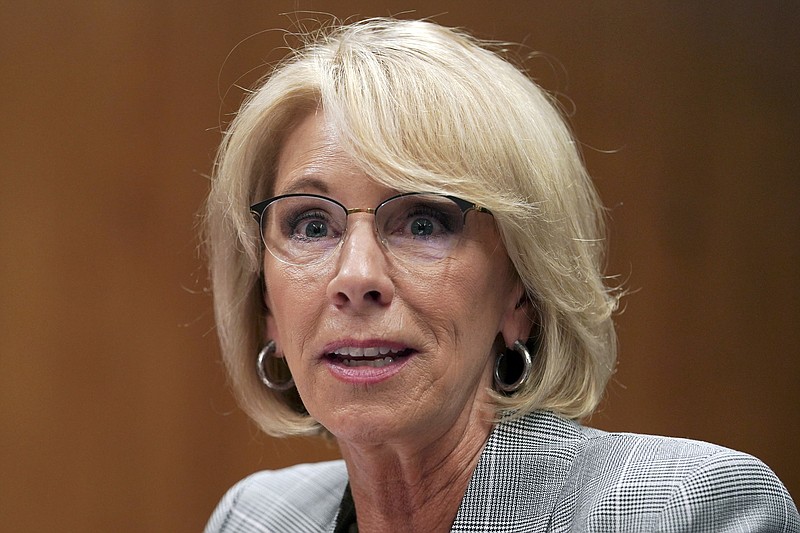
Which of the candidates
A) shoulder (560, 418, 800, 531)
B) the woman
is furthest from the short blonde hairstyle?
shoulder (560, 418, 800, 531)

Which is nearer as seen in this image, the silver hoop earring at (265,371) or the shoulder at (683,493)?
the shoulder at (683,493)

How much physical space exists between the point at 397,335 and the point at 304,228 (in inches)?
10.0

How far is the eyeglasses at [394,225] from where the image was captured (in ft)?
4.86

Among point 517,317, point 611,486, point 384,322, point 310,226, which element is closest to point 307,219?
point 310,226

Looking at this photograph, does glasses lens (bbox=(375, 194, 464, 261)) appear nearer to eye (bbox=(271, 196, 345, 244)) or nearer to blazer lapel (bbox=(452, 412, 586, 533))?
eye (bbox=(271, 196, 345, 244))

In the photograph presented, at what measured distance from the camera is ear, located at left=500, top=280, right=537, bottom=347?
5.25 ft

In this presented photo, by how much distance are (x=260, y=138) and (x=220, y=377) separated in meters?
1.22

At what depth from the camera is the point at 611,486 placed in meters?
1.35

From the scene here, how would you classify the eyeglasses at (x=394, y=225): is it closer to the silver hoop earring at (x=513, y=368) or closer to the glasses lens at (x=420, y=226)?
the glasses lens at (x=420, y=226)

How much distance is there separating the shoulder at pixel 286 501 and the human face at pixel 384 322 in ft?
1.37

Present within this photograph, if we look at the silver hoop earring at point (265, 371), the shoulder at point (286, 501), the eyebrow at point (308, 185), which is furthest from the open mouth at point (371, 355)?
the shoulder at point (286, 501)

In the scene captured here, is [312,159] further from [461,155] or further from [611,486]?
[611,486]

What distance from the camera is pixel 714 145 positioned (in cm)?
245

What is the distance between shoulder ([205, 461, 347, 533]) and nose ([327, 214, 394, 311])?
58 centimetres
